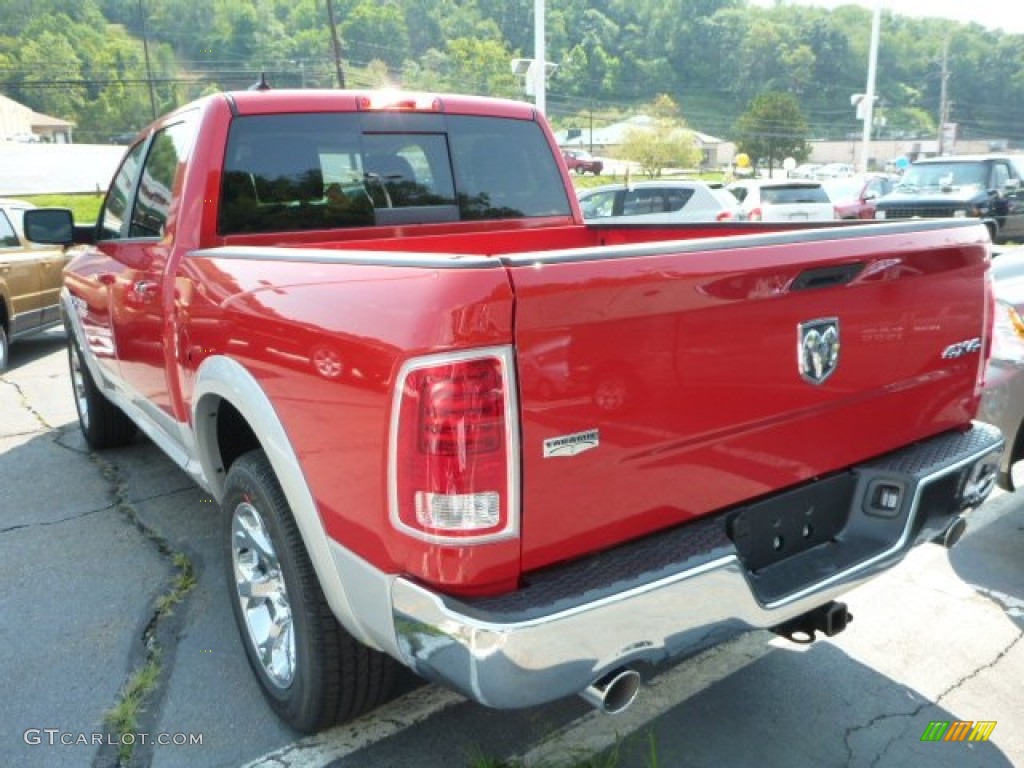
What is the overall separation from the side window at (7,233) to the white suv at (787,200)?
1149 cm

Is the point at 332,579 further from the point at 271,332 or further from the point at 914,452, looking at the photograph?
the point at 914,452

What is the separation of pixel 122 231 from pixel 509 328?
3319mm

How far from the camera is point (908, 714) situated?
2816 millimetres

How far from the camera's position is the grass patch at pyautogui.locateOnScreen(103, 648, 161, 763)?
2.72 m

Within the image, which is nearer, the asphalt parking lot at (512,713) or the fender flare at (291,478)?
the fender flare at (291,478)

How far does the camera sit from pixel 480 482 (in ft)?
6.00

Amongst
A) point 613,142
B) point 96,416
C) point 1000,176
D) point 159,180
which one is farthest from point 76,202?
point 613,142

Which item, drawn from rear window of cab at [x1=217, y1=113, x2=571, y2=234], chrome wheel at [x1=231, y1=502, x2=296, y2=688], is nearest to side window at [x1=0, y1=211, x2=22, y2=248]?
rear window of cab at [x1=217, y1=113, x2=571, y2=234]

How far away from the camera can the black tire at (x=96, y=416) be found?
5.44 m

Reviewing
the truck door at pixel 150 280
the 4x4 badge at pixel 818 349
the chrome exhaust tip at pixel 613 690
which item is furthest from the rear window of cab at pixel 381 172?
the chrome exhaust tip at pixel 613 690

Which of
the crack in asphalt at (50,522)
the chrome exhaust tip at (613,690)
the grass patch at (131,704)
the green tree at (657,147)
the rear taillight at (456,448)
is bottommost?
the crack in asphalt at (50,522)

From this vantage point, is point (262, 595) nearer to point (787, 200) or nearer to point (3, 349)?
point (3, 349)

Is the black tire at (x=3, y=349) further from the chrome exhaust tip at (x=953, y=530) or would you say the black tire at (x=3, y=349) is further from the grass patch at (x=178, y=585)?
the chrome exhaust tip at (x=953, y=530)

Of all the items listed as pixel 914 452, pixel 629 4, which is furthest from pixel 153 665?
pixel 629 4
